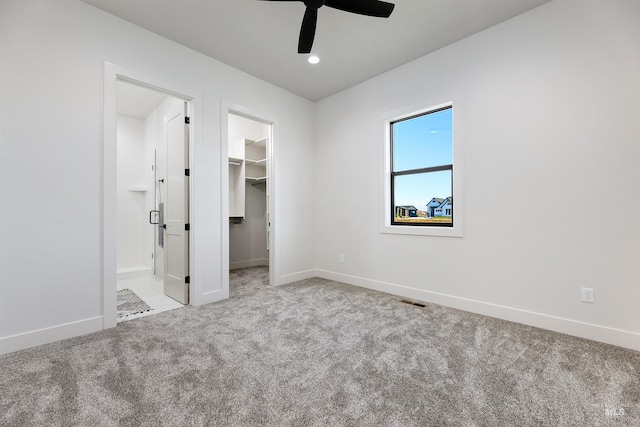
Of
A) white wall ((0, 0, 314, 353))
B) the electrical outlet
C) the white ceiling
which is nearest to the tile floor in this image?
white wall ((0, 0, 314, 353))

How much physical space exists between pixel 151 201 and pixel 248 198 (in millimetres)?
1727

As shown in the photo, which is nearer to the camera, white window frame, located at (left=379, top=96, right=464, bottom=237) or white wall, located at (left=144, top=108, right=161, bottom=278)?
white window frame, located at (left=379, top=96, right=464, bottom=237)

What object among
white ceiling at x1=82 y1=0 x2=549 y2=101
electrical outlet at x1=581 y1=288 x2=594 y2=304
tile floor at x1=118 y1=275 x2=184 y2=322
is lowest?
tile floor at x1=118 y1=275 x2=184 y2=322

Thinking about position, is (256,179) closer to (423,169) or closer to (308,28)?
(423,169)

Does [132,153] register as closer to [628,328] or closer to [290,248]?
[290,248]

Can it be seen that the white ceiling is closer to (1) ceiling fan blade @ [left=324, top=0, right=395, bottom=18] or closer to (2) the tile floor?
(1) ceiling fan blade @ [left=324, top=0, right=395, bottom=18]

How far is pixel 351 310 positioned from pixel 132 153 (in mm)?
4820

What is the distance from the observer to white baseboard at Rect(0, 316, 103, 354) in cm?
204

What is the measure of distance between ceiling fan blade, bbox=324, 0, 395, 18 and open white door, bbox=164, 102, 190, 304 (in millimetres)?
2145

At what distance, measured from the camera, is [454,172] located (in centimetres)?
303

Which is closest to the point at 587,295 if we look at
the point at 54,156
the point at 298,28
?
the point at 298,28

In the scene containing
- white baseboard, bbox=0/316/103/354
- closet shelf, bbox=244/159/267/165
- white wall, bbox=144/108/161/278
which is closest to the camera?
white baseboard, bbox=0/316/103/354

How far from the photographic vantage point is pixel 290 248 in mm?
4230

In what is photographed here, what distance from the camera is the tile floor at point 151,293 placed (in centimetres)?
306
